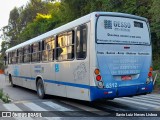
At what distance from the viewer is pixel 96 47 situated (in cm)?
931

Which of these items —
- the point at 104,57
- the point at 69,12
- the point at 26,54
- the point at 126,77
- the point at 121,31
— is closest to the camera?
the point at 104,57

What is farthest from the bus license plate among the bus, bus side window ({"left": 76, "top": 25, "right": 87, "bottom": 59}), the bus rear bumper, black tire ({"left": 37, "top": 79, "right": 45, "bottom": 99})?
black tire ({"left": 37, "top": 79, "right": 45, "bottom": 99})

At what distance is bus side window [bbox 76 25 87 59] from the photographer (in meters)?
9.74

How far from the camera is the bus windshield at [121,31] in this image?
31.3 ft

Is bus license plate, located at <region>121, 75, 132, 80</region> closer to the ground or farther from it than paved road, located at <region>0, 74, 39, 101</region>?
farther from it

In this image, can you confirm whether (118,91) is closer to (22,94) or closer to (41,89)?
(41,89)

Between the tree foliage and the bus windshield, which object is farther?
the tree foliage

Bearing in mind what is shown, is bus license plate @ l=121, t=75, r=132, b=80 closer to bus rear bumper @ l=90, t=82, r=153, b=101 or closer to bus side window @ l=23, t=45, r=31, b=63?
bus rear bumper @ l=90, t=82, r=153, b=101

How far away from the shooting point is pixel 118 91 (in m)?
9.41

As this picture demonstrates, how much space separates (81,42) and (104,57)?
1.05m

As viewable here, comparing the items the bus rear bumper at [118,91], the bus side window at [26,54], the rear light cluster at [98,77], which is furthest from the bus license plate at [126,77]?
the bus side window at [26,54]

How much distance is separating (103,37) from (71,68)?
1.81 meters

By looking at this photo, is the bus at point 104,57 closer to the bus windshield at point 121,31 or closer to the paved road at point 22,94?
the bus windshield at point 121,31

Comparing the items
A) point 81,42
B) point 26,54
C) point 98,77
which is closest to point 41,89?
point 26,54
